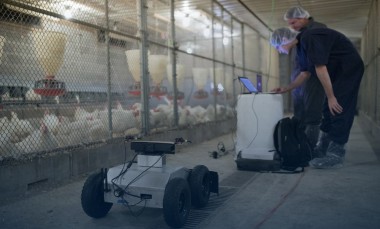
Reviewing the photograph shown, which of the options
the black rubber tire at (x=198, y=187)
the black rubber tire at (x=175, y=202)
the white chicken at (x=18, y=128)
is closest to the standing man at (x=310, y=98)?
the black rubber tire at (x=198, y=187)

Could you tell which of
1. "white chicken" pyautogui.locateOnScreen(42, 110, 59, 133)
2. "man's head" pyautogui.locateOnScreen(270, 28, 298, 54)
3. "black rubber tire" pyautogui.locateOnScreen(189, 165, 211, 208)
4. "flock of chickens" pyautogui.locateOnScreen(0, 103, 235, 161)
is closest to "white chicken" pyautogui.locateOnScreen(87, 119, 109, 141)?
"flock of chickens" pyautogui.locateOnScreen(0, 103, 235, 161)

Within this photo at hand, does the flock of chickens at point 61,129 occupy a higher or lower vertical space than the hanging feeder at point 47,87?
lower

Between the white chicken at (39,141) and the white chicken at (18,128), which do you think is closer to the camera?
the white chicken at (39,141)

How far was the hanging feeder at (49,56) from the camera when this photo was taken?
3.89 meters

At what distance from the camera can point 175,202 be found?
86.0 inches

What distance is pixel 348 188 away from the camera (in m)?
3.16

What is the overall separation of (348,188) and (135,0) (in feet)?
14.0

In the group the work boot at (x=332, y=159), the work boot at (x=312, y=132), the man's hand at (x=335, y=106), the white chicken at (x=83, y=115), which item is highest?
the man's hand at (x=335, y=106)

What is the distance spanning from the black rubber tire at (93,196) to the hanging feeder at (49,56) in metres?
2.03

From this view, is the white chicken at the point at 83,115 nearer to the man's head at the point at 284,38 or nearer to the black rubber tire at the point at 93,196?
the black rubber tire at the point at 93,196

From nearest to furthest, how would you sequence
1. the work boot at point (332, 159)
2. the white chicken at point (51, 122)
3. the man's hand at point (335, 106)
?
the man's hand at point (335, 106), the work boot at point (332, 159), the white chicken at point (51, 122)

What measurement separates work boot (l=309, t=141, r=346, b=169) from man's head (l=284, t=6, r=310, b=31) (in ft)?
5.27

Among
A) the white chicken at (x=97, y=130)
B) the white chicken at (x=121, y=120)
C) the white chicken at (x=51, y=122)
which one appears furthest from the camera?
the white chicken at (x=121, y=120)

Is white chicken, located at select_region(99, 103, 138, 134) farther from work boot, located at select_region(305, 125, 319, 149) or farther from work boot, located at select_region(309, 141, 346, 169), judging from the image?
work boot, located at select_region(309, 141, 346, 169)
